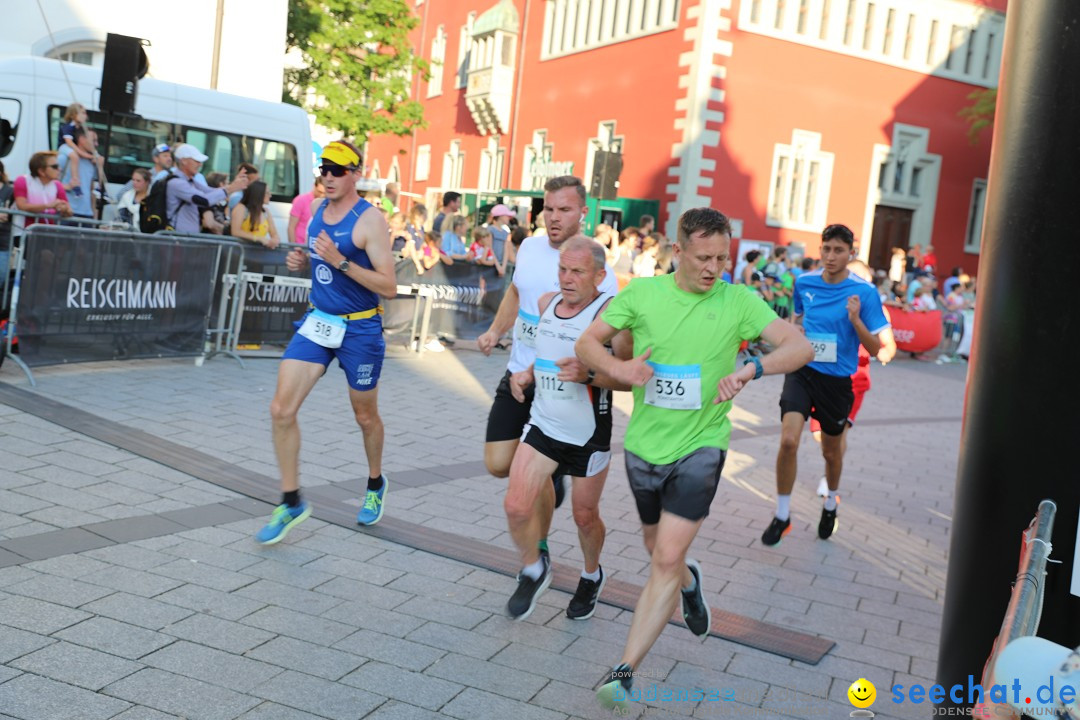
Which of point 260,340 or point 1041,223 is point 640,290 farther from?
point 260,340

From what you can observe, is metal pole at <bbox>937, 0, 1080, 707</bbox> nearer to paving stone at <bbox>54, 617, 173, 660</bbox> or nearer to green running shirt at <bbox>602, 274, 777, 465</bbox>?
green running shirt at <bbox>602, 274, 777, 465</bbox>

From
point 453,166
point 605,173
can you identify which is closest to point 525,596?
point 605,173

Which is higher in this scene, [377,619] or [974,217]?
[974,217]

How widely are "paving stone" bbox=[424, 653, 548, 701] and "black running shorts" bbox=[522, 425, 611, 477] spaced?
942mm

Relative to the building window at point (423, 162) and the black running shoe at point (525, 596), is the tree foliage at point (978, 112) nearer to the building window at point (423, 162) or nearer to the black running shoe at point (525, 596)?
the building window at point (423, 162)

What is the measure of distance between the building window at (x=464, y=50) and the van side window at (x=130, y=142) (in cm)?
2601

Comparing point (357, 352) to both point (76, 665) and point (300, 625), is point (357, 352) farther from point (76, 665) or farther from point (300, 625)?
point (76, 665)

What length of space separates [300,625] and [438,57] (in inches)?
1674

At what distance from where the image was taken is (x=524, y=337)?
529 cm

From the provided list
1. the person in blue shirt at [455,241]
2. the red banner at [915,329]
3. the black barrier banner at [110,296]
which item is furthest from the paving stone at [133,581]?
the red banner at [915,329]

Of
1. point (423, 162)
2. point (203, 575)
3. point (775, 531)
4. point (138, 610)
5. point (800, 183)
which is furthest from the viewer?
point (423, 162)

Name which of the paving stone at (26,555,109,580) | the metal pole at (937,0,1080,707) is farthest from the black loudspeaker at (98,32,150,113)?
the metal pole at (937,0,1080,707)

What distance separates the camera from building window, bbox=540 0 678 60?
94.6 feet

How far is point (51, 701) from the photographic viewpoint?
138 inches
